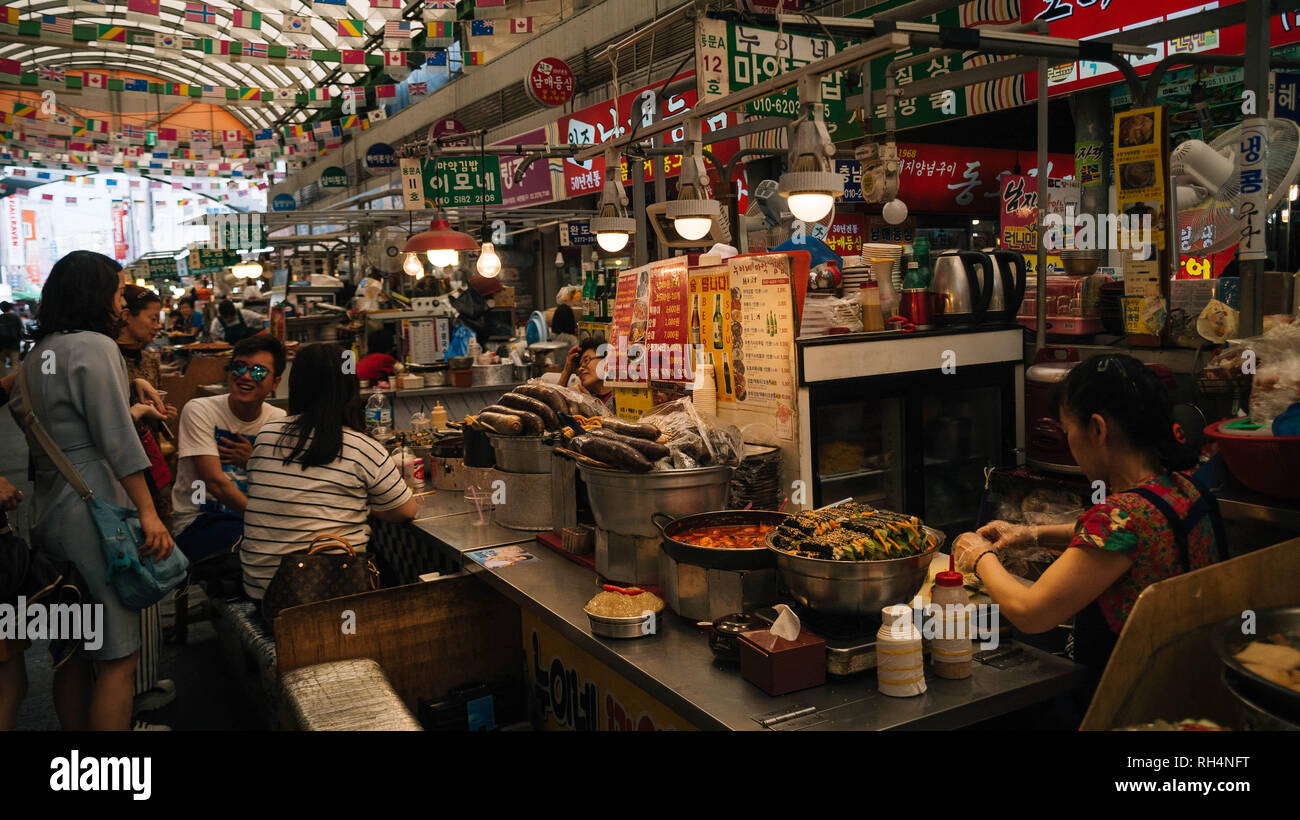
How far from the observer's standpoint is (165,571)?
3238 mm

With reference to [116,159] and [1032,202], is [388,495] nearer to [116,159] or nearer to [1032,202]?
[1032,202]

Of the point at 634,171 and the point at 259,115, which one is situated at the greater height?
the point at 259,115

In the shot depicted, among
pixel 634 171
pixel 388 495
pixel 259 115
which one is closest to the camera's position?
pixel 388 495

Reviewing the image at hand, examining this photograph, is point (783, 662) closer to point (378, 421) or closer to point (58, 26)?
point (378, 421)

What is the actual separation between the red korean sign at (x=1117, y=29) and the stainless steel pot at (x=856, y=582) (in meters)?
5.12

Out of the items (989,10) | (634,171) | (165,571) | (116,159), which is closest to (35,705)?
(165,571)

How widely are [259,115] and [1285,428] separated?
40315 mm

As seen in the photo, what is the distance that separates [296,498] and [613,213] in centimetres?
231

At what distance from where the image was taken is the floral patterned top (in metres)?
1.97

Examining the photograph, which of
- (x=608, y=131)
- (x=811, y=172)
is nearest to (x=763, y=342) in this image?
(x=811, y=172)

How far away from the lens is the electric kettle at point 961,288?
3639 millimetres

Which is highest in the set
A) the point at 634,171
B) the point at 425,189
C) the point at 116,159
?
the point at 116,159

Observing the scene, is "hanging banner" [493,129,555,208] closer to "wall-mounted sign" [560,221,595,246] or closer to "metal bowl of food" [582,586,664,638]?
"wall-mounted sign" [560,221,595,246]

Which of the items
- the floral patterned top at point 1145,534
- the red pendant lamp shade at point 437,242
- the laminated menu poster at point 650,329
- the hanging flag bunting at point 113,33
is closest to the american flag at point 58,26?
the hanging flag bunting at point 113,33
